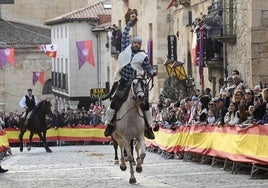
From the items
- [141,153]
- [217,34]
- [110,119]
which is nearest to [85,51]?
→ [217,34]

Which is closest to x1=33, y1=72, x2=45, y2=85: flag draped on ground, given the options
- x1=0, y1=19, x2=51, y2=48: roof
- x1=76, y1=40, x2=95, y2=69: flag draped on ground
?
x1=0, y1=19, x2=51, y2=48: roof

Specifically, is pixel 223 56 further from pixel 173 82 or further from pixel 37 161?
pixel 37 161

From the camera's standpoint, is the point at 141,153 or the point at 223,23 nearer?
the point at 141,153

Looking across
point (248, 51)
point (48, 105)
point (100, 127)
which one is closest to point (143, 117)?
point (248, 51)

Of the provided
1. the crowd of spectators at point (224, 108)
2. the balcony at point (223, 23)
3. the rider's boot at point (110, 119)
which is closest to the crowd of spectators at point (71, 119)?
the crowd of spectators at point (224, 108)

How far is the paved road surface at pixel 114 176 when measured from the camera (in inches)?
822

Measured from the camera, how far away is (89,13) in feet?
250

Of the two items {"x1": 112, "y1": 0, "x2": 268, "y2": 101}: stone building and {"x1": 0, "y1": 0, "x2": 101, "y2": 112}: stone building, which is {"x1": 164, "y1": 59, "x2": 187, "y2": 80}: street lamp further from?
{"x1": 0, "y1": 0, "x2": 101, "y2": 112}: stone building

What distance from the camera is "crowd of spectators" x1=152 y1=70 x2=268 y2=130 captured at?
23031mm

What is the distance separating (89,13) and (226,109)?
5023cm

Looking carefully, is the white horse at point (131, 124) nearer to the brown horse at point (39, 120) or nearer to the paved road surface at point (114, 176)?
the paved road surface at point (114, 176)

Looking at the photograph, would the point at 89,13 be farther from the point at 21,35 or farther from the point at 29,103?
the point at 29,103

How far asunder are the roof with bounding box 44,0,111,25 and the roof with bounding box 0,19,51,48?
2.80 metres

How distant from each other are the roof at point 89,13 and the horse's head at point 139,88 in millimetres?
54026
